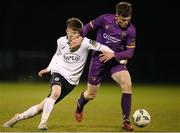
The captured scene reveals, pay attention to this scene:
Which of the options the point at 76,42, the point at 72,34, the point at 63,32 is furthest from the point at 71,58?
the point at 63,32

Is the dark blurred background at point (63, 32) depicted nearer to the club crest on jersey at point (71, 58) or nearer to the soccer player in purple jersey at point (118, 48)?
the soccer player in purple jersey at point (118, 48)

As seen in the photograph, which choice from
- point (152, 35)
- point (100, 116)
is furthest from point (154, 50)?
point (100, 116)

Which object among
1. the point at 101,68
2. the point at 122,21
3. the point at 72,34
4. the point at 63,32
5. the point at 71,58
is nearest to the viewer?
the point at 72,34

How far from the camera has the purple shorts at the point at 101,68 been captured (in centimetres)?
1085

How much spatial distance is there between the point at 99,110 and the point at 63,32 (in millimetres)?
20597

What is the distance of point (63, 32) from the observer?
3441 cm

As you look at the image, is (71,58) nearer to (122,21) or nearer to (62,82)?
(62,82)

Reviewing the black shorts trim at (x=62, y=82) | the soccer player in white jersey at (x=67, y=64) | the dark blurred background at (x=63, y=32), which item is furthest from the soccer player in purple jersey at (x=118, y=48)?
the dark blurred background at (x=63, y=32)

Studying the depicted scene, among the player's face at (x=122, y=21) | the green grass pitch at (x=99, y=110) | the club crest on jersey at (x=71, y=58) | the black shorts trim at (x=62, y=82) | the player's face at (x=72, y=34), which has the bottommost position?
the green grass pitch at (x=99, y=110)

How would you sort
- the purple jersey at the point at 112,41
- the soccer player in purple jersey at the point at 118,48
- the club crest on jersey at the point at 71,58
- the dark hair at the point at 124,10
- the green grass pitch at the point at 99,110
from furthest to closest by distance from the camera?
the purple jersey at the point at 112,41
the green grass pitch at the point at 99,110
the soccer player in purple jersey at the point at 118,48
the dark hair at the point at 124,10
the club crest on jersey at the point at 71,58

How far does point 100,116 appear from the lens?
12641 mm

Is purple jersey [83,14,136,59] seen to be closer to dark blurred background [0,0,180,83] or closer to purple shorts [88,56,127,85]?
purple shorts [88,56,127,85]

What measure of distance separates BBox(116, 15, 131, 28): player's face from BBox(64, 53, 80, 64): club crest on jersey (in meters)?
1.01

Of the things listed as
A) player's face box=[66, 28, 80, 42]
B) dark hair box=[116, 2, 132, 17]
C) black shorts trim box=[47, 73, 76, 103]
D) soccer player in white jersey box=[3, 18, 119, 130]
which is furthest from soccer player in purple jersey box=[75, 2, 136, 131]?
black shorts trim box=[47, 73, 76, 103]
